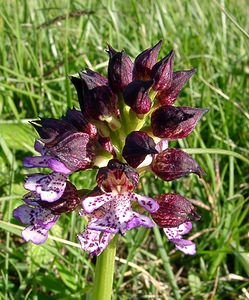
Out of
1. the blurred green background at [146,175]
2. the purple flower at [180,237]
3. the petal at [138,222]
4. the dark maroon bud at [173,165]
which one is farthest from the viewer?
the blurred green background at [146,175]

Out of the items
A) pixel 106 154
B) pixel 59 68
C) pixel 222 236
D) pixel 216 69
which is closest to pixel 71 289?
pixel 222 236

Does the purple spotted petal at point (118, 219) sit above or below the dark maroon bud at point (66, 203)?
below

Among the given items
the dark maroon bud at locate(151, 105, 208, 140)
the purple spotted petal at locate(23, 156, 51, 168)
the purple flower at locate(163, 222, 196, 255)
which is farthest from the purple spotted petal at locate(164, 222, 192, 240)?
the purple spotted petal at locate(23, 156, 51, 168)

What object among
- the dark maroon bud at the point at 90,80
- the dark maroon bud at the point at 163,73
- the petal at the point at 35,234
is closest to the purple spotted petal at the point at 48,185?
the petal at the point at 35,234

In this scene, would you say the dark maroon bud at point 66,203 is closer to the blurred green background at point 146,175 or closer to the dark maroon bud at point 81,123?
the dark maroon bud at point 81,123

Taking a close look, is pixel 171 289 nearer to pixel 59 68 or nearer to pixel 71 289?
pixel 71 289

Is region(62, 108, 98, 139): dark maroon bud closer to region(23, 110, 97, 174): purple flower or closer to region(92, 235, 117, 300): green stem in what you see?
region(23, 110, 97, 174): purple flower
